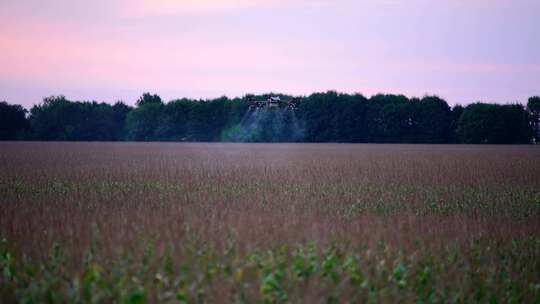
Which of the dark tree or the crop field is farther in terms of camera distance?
the dark tree

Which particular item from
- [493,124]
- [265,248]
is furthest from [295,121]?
[265,248]

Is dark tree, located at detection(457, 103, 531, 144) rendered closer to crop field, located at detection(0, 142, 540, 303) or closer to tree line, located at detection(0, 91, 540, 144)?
tree line, located at detection(0, 91, 540, 144)

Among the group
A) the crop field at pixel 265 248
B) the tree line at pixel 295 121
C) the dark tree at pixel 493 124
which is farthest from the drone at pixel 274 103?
the crop field at pixel 265 248

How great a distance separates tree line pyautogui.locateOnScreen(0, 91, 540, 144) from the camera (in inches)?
3305

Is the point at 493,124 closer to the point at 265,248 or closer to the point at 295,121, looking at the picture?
the point at 295,121

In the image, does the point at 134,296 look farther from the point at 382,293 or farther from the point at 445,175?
the point at 445,175

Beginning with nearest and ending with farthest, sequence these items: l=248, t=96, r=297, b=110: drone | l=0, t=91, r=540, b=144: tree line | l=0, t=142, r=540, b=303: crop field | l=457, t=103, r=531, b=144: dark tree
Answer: l=0, t=142, r=540, b=303: crop field → l=457, t=103, r=531, b=144: dark tree → l=0, t=91, r=540, b=144: tree line → l=248, t=96, r=297, b=110: drone

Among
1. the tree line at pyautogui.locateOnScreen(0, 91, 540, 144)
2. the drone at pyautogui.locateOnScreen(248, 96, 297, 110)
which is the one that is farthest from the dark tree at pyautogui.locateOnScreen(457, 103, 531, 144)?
the drone at pyautogui.locateOnScreen(248, 96, 297, 110)

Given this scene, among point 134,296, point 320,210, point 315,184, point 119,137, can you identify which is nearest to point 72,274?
point 134,296

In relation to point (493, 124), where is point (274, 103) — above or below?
above

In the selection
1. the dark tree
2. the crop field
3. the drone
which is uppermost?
the drone

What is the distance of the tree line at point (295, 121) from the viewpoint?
83.9 m

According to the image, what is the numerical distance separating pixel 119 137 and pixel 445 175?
92652 millimetres

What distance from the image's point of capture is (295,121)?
92.0 metres
